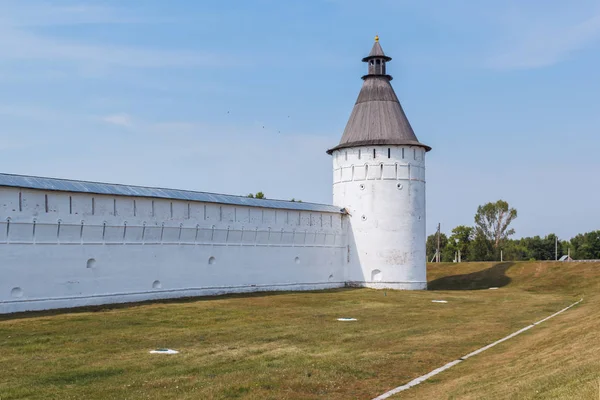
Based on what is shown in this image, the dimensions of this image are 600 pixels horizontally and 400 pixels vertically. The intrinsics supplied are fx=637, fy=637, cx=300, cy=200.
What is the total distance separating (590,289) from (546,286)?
251 cm

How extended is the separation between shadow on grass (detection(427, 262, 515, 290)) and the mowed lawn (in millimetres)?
10215

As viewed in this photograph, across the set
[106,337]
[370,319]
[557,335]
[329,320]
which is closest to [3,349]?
[106,337]

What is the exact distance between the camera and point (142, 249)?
72.3ft

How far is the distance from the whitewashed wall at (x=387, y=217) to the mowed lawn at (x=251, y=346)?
23.9 ft

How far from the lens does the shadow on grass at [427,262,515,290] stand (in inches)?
1375

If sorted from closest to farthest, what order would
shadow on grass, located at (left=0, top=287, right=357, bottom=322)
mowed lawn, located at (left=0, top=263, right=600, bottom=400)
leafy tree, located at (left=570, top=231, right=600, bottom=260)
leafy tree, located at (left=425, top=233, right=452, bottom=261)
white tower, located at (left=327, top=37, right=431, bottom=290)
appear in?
mowed lawn, located at (left=0, top=263, right=600, bottom=400) < shadow on grass, located at (left=0, top=287, right=357, bottom=322) < white tower, located at (left=327, top=37, right=431, bottom=290) < leafy tree, located at (left=570, top=231, right=600, bottom=260) < leafy tree, located at (left=425, top=233, right=452, bottom=261)

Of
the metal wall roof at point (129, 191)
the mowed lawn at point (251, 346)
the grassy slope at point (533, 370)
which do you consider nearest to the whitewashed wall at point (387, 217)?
the metal wall roof at point (129, 191)

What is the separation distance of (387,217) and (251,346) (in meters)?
19.3

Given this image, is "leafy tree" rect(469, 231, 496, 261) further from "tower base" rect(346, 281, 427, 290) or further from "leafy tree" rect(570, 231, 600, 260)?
A: "tower base" rect(346, 281, 427, 290)

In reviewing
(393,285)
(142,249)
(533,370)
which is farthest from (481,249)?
(533,370)

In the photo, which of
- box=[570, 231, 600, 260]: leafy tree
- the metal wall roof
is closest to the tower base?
the metal wall roof

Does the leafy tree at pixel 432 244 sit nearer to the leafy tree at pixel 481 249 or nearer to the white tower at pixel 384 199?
the leafy tree at pixel 481 249

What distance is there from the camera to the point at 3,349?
12328 mm

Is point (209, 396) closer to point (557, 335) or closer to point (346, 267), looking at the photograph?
point (557, 335)
